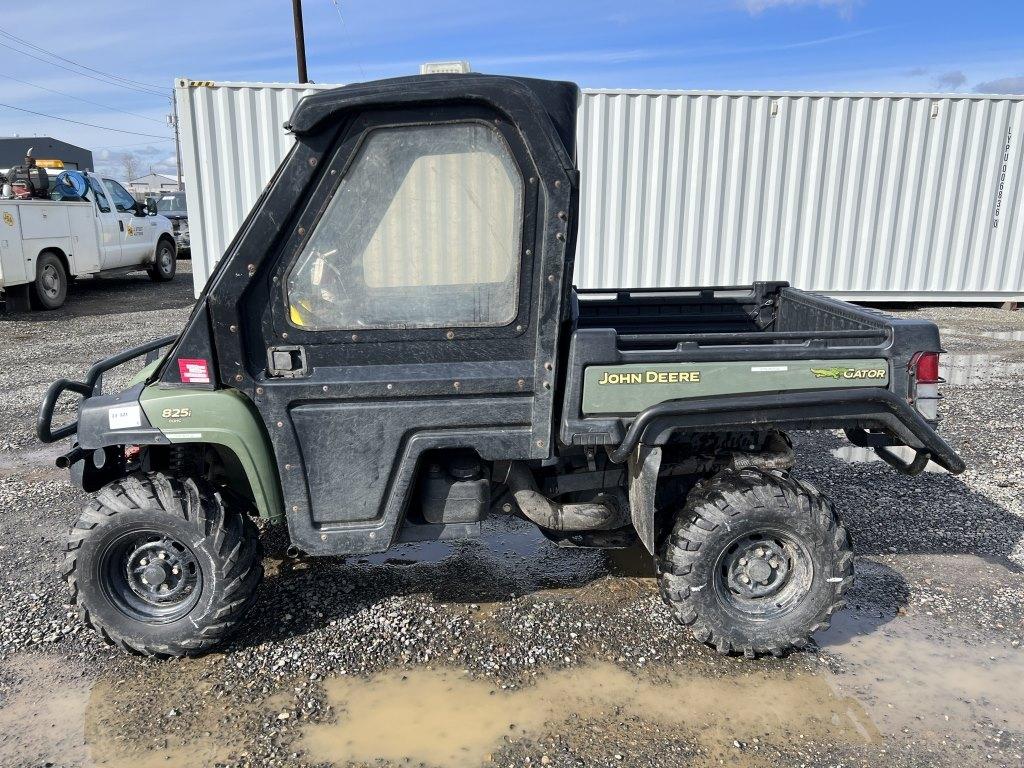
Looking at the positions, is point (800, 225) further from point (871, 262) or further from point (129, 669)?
point (129, 669)

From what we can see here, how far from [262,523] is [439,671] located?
5.76 feet

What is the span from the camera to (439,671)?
297 cm

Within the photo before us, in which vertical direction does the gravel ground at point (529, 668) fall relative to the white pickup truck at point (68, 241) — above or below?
below

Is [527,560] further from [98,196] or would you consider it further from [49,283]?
[98,196]

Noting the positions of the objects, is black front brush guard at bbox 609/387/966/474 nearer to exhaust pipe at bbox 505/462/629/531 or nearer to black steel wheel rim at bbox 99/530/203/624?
exhaust pipe at bbox 505/462/629/531

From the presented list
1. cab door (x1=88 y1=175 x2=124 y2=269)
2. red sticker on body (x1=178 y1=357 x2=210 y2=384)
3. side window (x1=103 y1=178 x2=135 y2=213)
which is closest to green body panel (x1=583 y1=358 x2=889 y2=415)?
red sticker on body (x1=178 y1=357 x2=210 y2=384)

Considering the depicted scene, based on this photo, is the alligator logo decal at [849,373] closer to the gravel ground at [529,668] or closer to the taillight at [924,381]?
the taillight at [924,381]

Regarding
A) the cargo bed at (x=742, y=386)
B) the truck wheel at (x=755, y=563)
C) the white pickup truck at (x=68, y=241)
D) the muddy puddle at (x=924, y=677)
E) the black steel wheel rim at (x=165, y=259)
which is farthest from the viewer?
the black steel wheel rim at (x=165, y=259)

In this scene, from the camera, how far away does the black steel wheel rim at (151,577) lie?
2.93 meters

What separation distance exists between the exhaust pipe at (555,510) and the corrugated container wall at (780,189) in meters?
7.37

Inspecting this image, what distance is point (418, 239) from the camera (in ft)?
8.71

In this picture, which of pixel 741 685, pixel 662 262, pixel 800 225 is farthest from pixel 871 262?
pixel 741 685

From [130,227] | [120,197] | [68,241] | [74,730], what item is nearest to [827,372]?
[74,730]

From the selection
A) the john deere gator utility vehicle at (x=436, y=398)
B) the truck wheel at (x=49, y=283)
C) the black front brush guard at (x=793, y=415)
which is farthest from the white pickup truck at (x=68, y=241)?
the black front brush guard at (x=793, y=415)
